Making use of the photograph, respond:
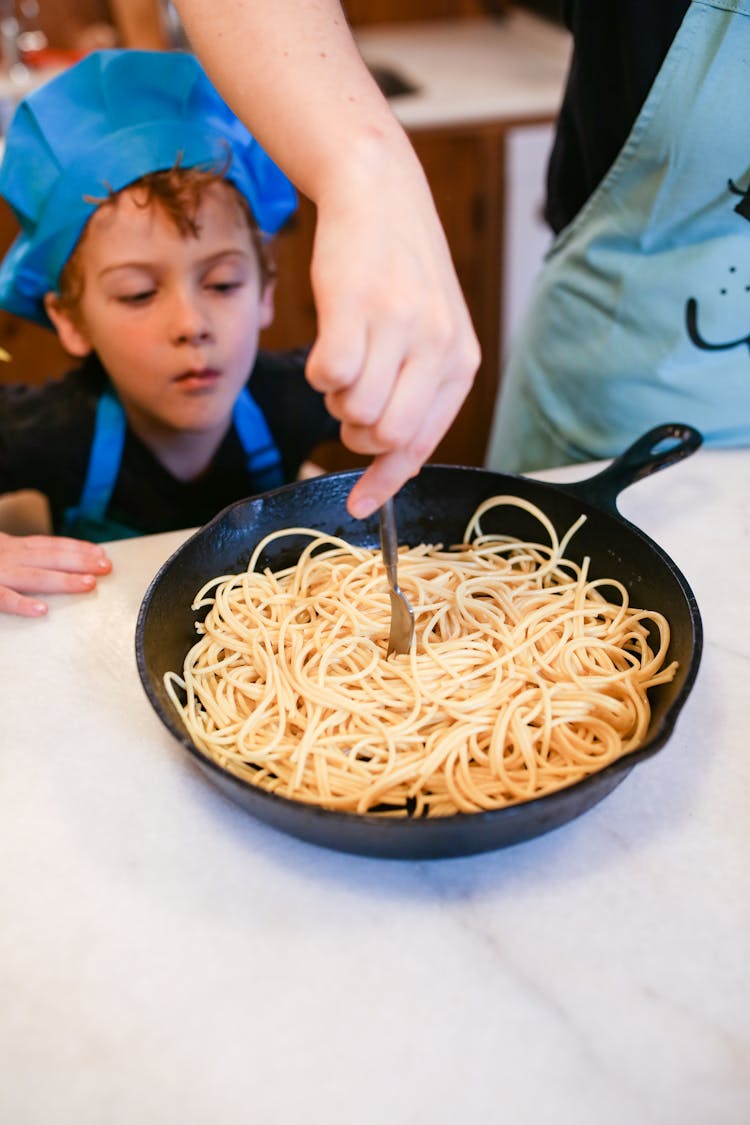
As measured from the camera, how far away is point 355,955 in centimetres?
64

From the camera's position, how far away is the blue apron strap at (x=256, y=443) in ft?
4.91

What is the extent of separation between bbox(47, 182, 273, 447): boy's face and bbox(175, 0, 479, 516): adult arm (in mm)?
437

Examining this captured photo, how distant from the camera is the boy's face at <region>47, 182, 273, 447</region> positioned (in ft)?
3.96

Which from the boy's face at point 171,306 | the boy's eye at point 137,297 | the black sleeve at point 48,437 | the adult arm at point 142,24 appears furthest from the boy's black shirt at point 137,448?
the adult arm at point 142,24

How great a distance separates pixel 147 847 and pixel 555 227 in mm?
1072

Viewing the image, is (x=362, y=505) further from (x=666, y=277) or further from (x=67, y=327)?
(x=67, y=327)

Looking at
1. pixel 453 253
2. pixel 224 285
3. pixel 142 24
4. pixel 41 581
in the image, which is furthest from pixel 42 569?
pixel 142 24

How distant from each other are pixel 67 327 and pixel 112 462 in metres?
0.20

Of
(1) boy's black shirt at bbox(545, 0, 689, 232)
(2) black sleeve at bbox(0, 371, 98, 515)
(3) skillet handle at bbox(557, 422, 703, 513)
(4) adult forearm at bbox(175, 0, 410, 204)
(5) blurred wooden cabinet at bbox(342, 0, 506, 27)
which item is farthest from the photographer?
(5) blurred wooden cabinet at bbox(342, 0, 506, 27)

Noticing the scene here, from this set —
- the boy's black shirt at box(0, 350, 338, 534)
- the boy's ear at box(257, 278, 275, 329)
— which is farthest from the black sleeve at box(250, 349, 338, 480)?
the boy's ear at box(257, 278, 275, 329)

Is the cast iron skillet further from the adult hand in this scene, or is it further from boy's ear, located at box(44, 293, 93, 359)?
boy's ear, located at box(44, 293, 93, 359)

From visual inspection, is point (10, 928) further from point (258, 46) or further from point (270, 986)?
point (258, 46)

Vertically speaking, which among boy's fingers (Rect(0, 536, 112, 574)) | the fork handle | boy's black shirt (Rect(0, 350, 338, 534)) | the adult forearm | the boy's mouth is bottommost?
boy's black shirt (Rect(0, 350, 338, 534))

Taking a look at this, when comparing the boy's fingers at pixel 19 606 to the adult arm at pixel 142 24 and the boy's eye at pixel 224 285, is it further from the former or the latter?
the adult arm at pixel 142 24
